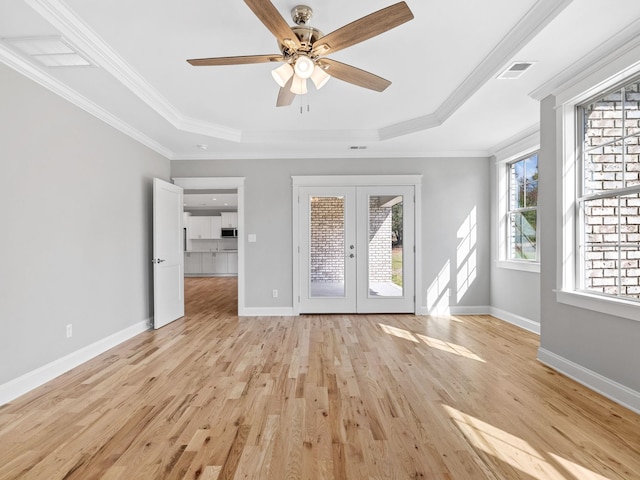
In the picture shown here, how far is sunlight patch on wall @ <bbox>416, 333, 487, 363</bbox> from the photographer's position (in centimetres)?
339

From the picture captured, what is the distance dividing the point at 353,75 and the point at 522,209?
10.9 feet

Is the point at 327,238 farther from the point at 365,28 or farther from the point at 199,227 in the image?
the point at 199,227

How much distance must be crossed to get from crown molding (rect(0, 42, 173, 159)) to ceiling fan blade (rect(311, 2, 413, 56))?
2.22 meters

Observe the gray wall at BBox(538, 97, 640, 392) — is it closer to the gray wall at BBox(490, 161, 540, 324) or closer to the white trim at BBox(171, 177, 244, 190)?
the gray wall at BBox(490, 161, 540, 324)

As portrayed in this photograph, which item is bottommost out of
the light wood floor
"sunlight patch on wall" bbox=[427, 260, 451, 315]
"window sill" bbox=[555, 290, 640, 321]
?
the light wood floor

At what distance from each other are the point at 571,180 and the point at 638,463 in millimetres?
2076

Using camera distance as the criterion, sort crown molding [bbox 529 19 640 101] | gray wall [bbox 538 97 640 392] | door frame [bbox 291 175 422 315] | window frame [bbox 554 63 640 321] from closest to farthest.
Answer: crown molding [bbox 529 19 640 101] < gray wall [bbox 538 97 640 392] < window frame [bbox 554 63 640 321] < door frame [bbox 291 175 422 315]

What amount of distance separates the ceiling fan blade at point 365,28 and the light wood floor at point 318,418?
2.33 m

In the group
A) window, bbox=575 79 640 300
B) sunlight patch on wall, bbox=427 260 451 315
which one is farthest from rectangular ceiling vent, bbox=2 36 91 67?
sunlight patch on wall, bbox=427 260 451 315

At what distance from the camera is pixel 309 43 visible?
2.20 metres

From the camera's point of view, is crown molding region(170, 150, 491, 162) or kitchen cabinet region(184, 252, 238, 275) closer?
crown molding region(170, 150, 491, 162)

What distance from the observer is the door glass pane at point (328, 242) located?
5.21m

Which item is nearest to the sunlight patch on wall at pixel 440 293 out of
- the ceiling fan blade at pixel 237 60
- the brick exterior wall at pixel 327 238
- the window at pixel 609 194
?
the brick exterior wall at pixel 327 238

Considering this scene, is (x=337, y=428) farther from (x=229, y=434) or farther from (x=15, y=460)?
(x=15, y=460)
